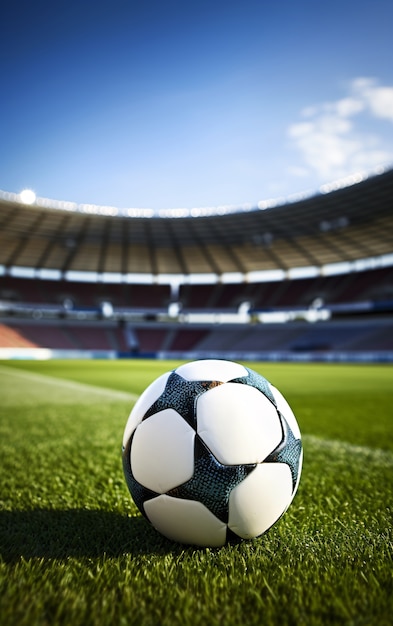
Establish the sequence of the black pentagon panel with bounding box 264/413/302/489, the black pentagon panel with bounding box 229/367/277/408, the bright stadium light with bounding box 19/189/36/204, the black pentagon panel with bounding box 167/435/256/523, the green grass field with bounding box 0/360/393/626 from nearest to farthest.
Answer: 1. the green grass field with bounding box 0/360/393/626
2. the black pentagon panel with bounding box 167/435/256/523
3. the black pentagon panel with bounding box 264/413/302/489
4. the black pentagon panel with bounding box 229/367/277/408
5. the bright stadium light with bounding box 19/189/36/204

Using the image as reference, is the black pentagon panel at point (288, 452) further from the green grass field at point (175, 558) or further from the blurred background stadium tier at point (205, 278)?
the blurred background stadium tier at point (205, 278)

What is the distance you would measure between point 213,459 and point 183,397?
0.98 feet

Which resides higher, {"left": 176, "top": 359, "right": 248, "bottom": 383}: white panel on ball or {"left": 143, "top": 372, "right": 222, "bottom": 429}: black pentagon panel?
{"left": 176, "top": 359, "right": 248, "bottom": 383}: white panel on ball

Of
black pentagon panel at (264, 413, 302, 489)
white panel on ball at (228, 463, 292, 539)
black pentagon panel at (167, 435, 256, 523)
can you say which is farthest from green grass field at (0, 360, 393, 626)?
black pentagon panel at (264, 413, 302, 489)

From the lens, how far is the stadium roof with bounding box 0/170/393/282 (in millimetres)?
28422

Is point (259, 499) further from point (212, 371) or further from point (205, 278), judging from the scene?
point (205, 278)

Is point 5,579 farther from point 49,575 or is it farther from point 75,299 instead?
point 75,299

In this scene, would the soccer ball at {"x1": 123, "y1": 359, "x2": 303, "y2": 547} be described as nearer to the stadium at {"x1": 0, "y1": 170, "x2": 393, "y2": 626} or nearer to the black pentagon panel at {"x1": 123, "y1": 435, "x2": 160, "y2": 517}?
the black pentagon panel at {"x1": 123, "y1": 435, "x2": 160, "y2": 517}

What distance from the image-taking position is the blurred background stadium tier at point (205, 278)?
1191 inches

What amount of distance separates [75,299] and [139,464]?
42.3 m

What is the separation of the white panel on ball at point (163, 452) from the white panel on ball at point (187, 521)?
0.22 feet

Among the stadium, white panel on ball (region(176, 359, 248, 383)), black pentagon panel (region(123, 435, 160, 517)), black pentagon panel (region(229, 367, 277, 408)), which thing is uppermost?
white panel on ball (region(176, 359, 248, 383))

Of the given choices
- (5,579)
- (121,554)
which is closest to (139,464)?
(121,554)

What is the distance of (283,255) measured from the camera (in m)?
37.9
